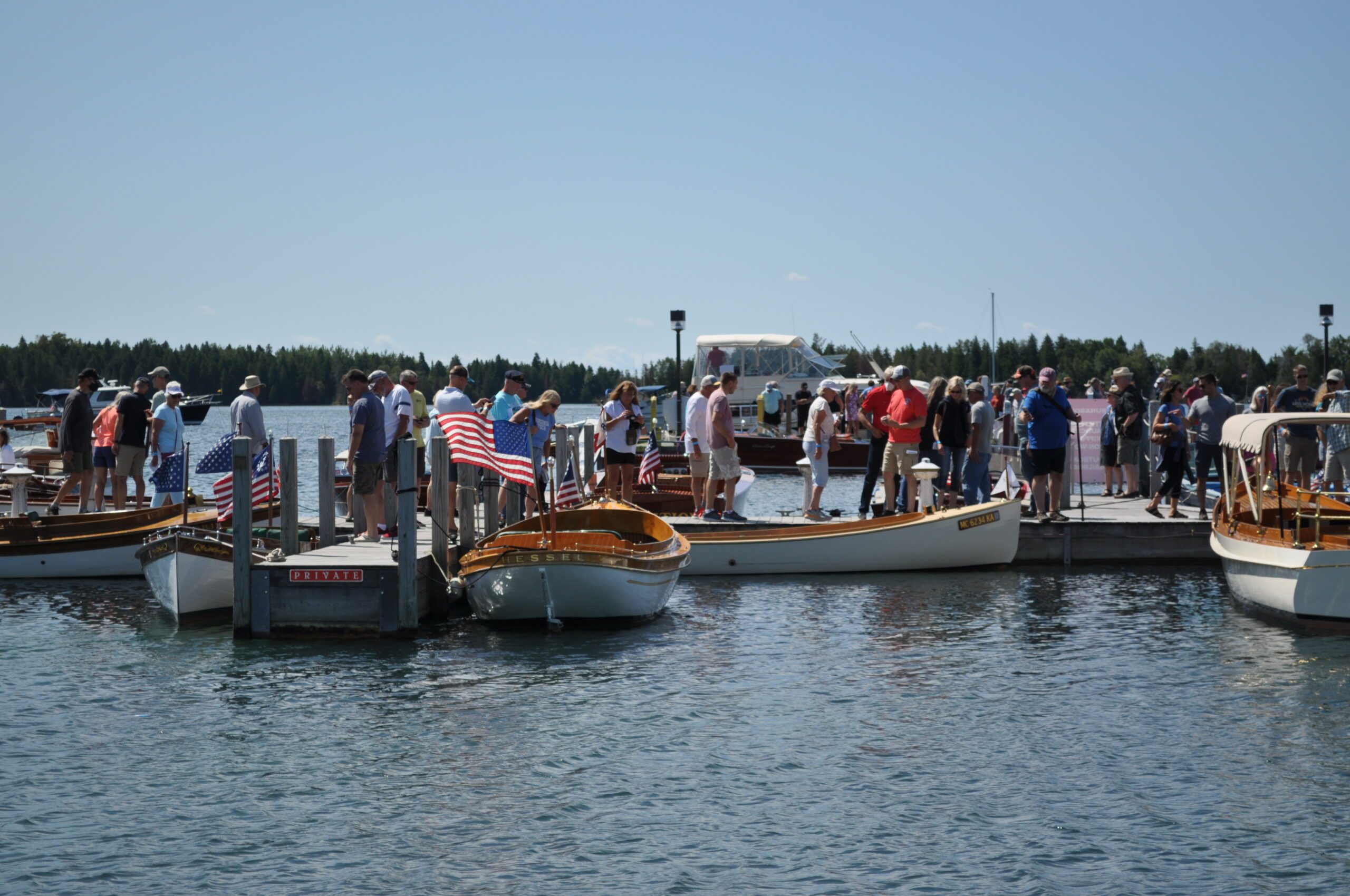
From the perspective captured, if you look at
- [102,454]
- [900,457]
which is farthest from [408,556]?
[102,454]

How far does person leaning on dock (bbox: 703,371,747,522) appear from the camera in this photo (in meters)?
17.0

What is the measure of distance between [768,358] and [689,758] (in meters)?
34.6

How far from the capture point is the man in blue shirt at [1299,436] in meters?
16.8

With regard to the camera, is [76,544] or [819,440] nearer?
[76,544]

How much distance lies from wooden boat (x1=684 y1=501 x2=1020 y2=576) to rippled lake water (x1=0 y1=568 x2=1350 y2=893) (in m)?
2.34

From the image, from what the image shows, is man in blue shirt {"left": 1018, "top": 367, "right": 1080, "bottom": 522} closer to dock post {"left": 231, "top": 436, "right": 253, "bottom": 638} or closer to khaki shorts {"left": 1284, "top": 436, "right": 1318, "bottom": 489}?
khaki shorts {"left": 1284, "top": 436, "right": 1318, "bottom": 489}

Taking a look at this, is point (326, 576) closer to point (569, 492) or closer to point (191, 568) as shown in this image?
point (191, 568)

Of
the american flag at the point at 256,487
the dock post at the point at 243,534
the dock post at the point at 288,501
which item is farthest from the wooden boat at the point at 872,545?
the dock post at the point at 243,534

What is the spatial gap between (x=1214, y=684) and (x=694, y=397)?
26.5 feet

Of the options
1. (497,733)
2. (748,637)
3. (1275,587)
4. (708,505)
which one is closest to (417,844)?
(497,733)

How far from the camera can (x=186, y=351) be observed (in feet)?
531

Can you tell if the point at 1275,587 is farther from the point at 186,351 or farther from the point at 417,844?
the point at 186,351

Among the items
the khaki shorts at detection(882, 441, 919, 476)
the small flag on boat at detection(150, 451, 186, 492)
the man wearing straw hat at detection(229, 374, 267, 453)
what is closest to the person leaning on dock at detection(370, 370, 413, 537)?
the man wearing straw hat at detection(229, 374, 267, 453)

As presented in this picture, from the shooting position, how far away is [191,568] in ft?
46.1
